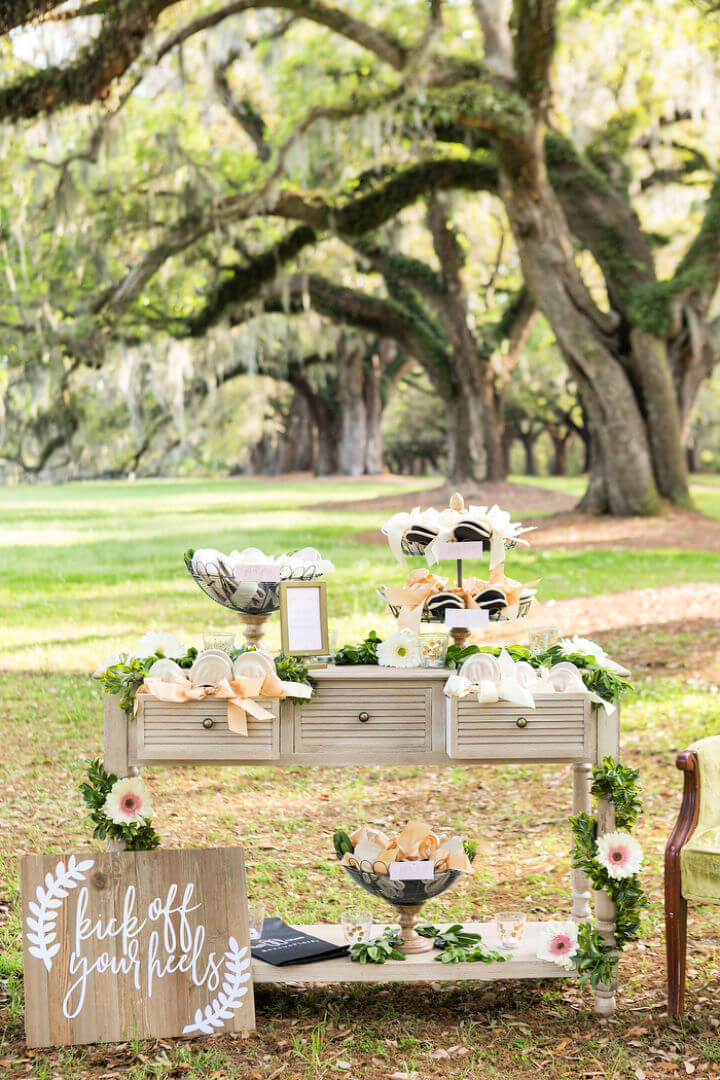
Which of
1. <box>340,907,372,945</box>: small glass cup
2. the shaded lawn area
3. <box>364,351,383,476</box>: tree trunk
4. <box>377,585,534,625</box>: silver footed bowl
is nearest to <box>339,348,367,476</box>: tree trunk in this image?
<box>364,351,383,476</box>: tree trunk

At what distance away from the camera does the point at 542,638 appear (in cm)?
352

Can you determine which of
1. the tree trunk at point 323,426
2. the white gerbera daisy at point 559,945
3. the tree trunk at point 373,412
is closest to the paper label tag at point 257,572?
the white gerbera daisy at point 559,945

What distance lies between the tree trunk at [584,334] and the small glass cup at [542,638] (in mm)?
12463

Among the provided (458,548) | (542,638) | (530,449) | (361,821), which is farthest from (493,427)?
(530,449)

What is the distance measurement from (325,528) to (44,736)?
12.2 meters

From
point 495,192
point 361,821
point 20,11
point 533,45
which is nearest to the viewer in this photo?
point 361,821

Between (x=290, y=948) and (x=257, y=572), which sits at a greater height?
(x=257, y=572)

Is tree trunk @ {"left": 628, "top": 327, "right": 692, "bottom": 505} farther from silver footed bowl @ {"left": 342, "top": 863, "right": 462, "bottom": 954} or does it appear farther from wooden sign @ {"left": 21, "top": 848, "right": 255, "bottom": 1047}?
wooden sign @ {"left": 21, "top": 848, "right": 255, "bottom": 1047}

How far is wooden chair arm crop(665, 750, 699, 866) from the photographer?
331cm

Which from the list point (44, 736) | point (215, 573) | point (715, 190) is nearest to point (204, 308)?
point (715, 190)

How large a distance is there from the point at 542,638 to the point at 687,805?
66cm

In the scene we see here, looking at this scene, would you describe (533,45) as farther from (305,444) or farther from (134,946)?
(305,444)

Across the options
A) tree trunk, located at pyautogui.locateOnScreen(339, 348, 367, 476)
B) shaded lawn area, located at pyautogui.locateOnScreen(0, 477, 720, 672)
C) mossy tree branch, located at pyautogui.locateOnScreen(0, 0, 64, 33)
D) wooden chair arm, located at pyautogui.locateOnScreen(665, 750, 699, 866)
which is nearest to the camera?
wooden chair arm, located at pyautogui.locateOnScreen(665, 750, 699, 866)

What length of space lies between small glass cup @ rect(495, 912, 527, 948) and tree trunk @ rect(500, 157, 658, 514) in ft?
42.2
